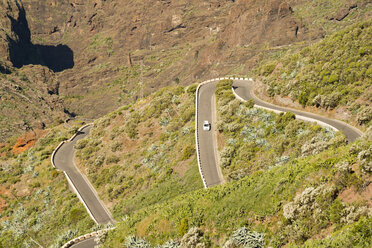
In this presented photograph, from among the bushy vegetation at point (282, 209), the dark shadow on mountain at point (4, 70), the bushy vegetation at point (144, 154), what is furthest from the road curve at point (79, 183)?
the dark shadow on mountain at point (4, 70)

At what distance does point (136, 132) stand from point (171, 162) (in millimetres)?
13478

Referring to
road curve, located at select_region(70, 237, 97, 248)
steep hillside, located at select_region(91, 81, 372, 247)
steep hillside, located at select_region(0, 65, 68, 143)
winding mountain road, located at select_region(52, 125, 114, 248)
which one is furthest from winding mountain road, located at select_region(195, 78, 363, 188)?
steep hillside, located at select_region(0, 65, 68, 143)

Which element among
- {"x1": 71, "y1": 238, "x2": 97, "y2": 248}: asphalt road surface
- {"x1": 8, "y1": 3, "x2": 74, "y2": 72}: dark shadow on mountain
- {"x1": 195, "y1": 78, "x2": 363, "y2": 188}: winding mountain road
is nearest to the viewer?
{"x1": 71, "y1": 238, "x2": 97, "y2": 248}: asphalt road surface

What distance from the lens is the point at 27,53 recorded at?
174750 millimetres

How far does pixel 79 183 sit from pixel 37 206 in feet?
21.0

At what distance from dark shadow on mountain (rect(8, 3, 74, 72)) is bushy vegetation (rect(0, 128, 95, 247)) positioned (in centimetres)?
12427

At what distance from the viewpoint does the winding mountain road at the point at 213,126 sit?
1182 inches

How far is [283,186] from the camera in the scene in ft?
66.1

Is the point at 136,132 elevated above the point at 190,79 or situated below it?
above

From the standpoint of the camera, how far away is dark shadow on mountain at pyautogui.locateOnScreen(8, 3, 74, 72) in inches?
6309

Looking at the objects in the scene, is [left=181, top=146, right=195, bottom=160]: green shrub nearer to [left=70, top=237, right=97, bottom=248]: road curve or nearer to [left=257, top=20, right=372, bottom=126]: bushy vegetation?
[left=70, top=237, right=97, bottom=248]: road curve

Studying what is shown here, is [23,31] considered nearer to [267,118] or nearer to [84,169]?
[84,169]

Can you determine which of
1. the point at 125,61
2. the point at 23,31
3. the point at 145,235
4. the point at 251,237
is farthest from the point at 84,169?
the point at 23,31

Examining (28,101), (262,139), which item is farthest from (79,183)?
(28,101)
